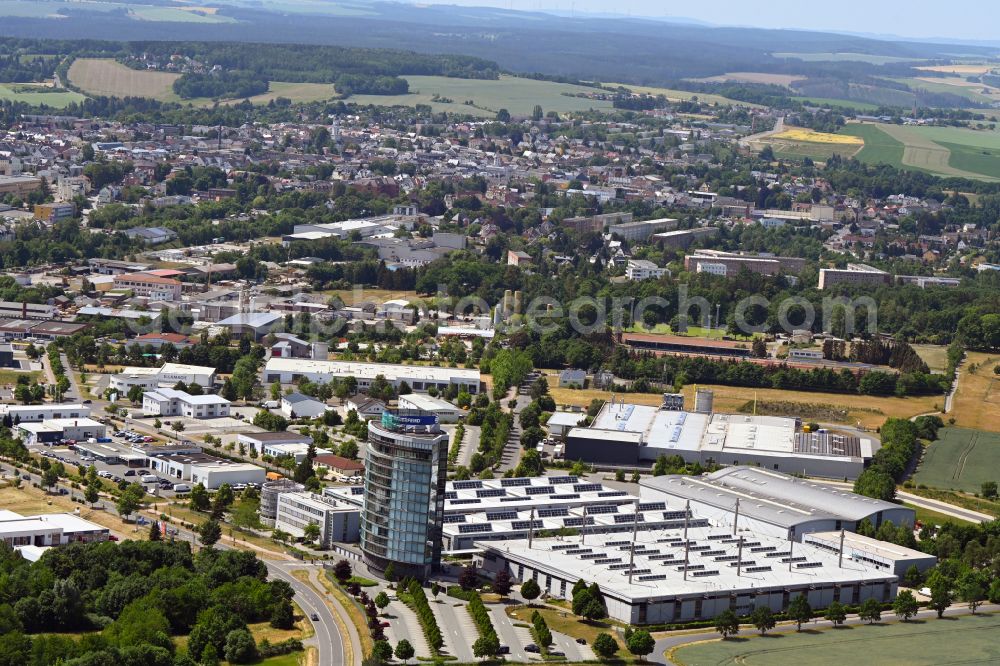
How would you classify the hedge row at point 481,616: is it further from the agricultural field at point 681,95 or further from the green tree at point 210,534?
the agricultural field at point 681,95

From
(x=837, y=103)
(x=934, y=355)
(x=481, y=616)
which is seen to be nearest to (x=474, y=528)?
(x=481, y=616)

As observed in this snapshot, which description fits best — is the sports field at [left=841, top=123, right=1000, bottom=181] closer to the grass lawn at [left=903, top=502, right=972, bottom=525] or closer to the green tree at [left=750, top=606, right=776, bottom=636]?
the grass lawn at [left=903, top=502, right=972, bottom=525]

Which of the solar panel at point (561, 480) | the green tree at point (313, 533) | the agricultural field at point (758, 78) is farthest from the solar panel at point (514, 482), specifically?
the agricultural field at point (758, 78)

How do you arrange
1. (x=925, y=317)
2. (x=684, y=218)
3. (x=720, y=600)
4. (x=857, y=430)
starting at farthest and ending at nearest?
1. (x=684, y=218)
2. (x=925, y=317)
3. (x=857, y=430)
4. (x=720, y=600)

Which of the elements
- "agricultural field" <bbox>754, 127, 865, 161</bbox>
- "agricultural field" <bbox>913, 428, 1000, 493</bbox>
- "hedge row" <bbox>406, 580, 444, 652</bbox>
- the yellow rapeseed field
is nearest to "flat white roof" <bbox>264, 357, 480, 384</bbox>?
"agricultural field" <bbox>913, 428, 1000, 493</bbox>

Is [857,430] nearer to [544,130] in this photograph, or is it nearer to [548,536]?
[548,536]

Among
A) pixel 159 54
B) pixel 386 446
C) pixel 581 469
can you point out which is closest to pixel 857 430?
pixel 581 469
